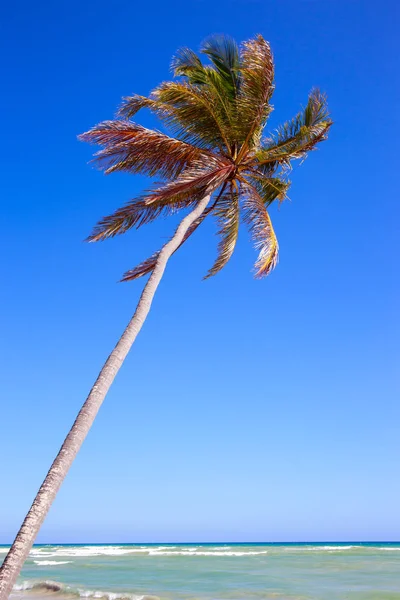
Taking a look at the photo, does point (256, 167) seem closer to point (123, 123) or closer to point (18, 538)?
point (123, 123)

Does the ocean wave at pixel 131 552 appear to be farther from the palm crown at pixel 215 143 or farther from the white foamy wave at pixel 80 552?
the palm crown at pixel 215 143

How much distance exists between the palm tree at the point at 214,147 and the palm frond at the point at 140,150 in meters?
0.02

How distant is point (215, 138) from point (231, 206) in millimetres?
1631

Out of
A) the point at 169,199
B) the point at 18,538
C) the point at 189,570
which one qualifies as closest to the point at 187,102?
the point at 169,199

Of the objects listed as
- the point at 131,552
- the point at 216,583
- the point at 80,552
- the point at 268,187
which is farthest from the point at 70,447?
the point at 80,552

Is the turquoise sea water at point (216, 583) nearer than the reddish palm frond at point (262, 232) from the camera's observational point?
No

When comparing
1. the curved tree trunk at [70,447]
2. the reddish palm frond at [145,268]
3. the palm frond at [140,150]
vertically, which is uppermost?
the palm frond at [140,150]

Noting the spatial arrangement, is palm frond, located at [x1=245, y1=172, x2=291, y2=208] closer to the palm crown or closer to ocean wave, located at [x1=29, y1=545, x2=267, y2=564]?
the palm crown

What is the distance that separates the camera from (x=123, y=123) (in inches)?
372

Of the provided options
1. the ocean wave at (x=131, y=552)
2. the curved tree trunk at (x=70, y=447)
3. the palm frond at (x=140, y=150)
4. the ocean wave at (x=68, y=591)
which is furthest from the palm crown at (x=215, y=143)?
the ocean wave at (x=131, y=552)

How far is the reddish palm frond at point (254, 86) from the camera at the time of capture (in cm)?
987

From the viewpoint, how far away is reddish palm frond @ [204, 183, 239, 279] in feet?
38.2

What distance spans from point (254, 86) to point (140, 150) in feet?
7.98

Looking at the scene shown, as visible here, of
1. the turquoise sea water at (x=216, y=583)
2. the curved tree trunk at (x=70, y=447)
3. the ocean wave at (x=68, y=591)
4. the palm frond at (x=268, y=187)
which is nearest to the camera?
the curved tree trunk at (x=70, y=447)
